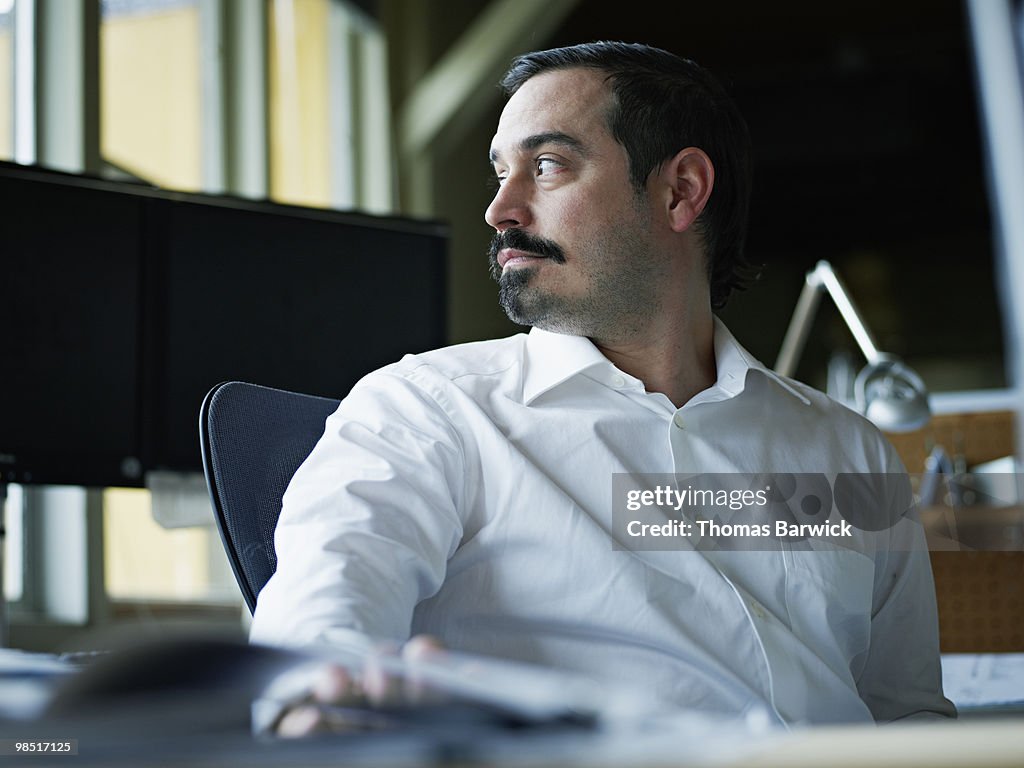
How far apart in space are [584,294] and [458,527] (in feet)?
1.21

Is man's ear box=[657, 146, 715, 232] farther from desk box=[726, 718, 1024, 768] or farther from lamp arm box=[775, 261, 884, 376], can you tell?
desk box=[726, 718, 1024, 768]

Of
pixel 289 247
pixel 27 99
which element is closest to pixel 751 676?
pixel 289 247

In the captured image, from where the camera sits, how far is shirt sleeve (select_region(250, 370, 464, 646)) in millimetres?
802

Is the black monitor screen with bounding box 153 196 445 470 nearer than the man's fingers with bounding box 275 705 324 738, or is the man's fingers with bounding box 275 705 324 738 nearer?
the man's fingers with bounding box 275 705 324 738

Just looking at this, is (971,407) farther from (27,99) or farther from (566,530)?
(27,99)

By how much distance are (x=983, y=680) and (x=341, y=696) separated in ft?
4.18

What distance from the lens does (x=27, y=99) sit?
2684mm

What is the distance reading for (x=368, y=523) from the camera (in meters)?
0.91

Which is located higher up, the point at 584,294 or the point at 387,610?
the point at 584,294

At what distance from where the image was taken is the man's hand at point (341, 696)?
41cm

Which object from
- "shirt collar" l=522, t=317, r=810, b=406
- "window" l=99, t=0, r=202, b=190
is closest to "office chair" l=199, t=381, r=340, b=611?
"shirt collar" l=522, t=317, r=810, b=406

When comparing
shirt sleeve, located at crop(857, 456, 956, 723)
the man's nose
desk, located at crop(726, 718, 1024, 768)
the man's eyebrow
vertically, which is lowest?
shirt sleeve, located at crop(857, 456, 956, 723)

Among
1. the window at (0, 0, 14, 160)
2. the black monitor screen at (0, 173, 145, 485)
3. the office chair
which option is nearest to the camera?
the office chair

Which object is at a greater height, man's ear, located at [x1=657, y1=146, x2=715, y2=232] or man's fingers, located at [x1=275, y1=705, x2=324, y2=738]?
man's ear, located at [x1=657, y1=146, x2=715, y2=232]
